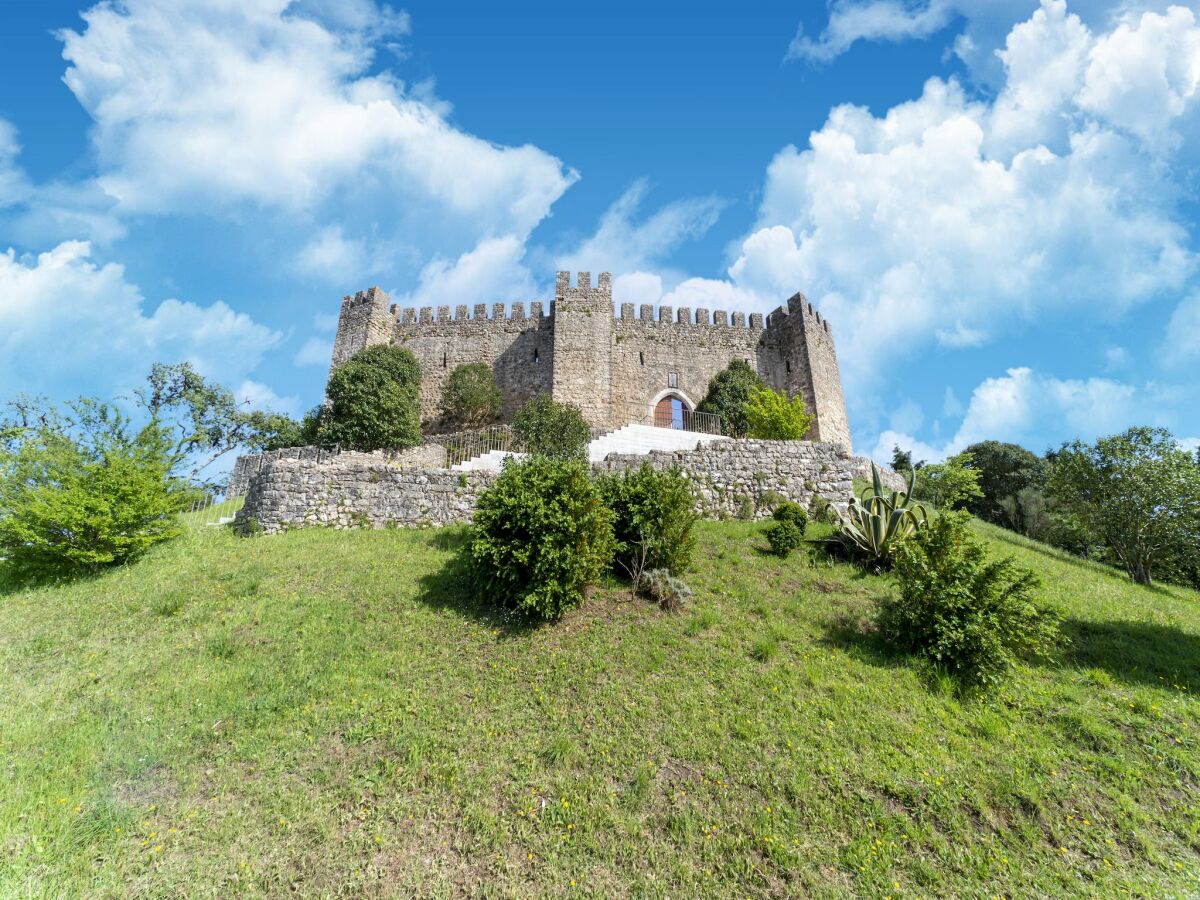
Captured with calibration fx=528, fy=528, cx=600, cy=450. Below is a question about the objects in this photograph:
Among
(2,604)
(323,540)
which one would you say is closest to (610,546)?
(323,540)

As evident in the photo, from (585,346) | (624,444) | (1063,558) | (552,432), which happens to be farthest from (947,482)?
(585,346)

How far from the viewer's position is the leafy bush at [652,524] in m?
9.48

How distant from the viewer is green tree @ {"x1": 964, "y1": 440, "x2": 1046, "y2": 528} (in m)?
30.5

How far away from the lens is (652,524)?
9.51 metres

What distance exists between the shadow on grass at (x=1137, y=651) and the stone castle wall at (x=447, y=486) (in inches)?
217

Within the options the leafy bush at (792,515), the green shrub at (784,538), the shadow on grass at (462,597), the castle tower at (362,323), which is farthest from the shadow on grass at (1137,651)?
the castle tower at (362,323)

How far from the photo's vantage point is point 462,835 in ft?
15.7

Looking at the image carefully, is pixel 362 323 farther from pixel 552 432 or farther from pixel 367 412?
pixel 552 432

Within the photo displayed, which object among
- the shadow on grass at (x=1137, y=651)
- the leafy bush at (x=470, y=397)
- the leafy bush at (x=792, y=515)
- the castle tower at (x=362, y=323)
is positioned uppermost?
the castle tower at (x=362, y=323)

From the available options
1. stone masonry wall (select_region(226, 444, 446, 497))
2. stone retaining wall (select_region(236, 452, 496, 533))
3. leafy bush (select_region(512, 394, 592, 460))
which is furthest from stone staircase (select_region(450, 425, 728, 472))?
stone masonry wall (select_region(226, 444, 446, 497))

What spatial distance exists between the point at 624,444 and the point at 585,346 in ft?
35.9

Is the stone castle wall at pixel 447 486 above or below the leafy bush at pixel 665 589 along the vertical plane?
above

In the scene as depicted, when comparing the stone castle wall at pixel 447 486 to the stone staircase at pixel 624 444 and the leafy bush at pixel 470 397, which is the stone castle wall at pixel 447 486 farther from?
the leafy bush at pixel 470 397

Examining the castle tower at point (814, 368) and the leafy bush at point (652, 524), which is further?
the castle tower at point (814, 368)
